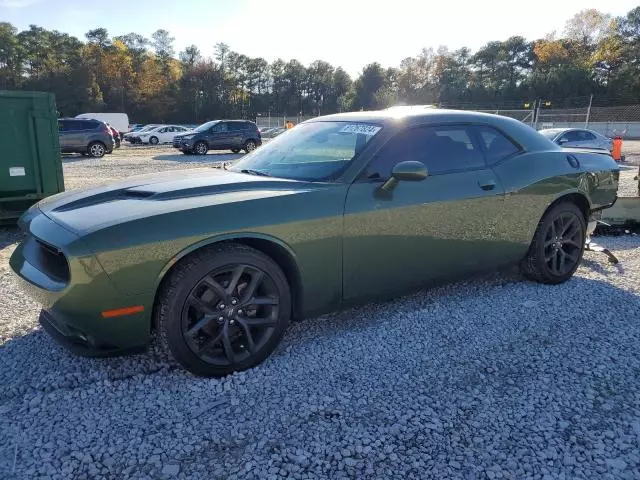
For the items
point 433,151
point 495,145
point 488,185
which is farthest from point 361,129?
point 495,145

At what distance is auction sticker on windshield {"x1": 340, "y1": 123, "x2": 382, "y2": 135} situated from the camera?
3.42 meters

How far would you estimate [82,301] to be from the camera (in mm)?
2379

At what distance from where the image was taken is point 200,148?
21516mm

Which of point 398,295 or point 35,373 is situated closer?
point 35,373

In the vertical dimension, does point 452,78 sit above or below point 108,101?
above

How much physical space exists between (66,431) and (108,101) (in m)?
73.1

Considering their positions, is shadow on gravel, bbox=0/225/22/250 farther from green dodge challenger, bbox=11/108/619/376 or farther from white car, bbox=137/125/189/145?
white car, bbox=137/125/189/145

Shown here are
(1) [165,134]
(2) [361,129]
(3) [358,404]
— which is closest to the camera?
(3) [358,404]

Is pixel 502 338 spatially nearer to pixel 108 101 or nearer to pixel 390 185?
pixel 390 185

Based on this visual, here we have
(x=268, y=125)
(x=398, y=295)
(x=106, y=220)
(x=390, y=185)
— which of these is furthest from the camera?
(x=268, y=125)

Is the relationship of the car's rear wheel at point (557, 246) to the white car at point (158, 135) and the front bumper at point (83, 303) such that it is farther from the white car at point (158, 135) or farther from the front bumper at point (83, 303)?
the white car at point (158, 135)

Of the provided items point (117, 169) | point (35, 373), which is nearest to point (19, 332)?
point (35, 373)

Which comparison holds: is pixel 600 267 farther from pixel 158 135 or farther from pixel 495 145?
Result: pixel 158 135

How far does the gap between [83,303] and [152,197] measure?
29.9 inches
